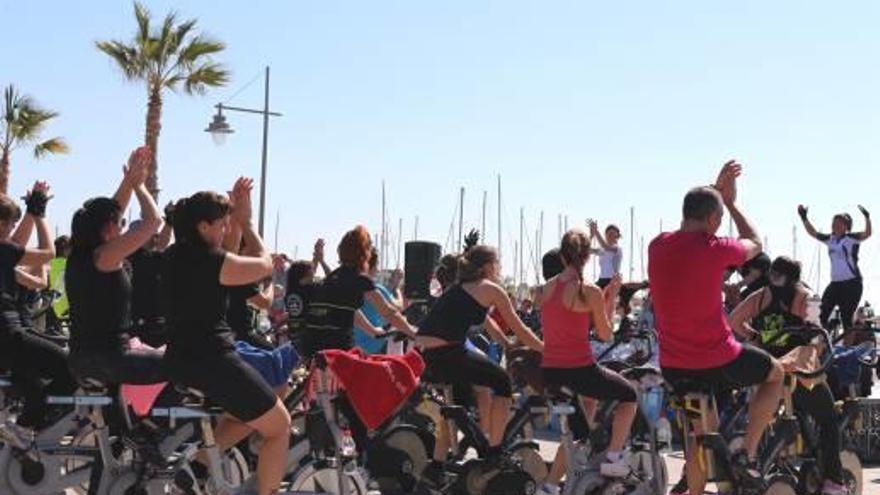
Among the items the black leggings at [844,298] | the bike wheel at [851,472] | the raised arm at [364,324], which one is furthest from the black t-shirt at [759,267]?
the black leggings at [844,298]

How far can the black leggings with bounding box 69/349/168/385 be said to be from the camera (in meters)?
7.14

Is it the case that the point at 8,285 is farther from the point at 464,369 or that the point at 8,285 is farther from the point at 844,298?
the point at 844,298

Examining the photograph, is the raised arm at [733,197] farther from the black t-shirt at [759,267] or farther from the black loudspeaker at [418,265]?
the black loudspeaker at [418,265]

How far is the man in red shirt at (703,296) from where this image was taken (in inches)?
283

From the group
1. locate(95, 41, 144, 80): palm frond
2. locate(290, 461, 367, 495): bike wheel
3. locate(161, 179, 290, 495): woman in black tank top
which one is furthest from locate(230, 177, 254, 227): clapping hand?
locate(95, 41, 144, 80): palm frond

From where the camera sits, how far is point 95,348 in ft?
23.6

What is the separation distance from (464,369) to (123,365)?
8.06 ft

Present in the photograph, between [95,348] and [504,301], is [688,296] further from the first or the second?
[95,348]

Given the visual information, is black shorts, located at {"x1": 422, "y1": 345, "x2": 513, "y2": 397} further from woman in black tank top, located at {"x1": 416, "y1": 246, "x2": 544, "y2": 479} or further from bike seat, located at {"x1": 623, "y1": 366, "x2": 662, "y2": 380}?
bike seat, located at {"x1": 623, "y1": 366, "x2": 662, "y2": 380}

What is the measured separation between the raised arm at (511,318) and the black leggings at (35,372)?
292cm

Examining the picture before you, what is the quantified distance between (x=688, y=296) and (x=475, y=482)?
2067 millimetres

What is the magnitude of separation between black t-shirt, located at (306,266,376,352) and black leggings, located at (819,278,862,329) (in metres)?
7.83

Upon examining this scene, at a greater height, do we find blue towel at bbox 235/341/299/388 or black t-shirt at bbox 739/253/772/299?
black t-shirt at bbox 739/253/772/299

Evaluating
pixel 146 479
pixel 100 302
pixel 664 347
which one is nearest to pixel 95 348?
pixel 100 302
